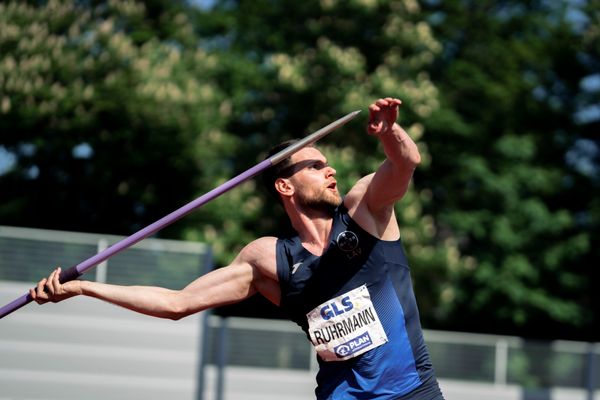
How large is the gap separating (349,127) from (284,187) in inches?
626

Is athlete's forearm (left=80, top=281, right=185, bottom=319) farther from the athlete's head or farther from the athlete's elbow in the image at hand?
the athlete's head

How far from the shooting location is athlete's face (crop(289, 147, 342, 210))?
A: 4.98m

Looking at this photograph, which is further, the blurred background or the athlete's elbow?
the blurred background

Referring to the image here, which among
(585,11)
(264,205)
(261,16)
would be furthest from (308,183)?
(585,11)

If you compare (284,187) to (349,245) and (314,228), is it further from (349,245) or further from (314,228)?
(349,245)

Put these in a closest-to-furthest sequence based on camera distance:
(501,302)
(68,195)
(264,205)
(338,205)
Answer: (338,205) → (68,195) → (264,205) → (501,302)

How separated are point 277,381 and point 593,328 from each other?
43.1 feet

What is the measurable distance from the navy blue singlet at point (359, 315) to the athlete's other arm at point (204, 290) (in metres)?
0.13

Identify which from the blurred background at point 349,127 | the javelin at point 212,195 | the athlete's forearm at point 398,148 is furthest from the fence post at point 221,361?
the athlete's forearm at point 398,148

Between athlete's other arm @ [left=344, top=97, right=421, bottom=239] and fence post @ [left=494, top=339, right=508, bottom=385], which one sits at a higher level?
fence post @ [left=494, top=339, right=508, bottom=385]

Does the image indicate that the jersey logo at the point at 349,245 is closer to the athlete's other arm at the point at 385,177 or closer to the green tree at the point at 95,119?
the athlete's other arm at the point at 385,177

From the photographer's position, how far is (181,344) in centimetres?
899

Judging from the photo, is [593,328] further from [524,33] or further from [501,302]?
[524,33]

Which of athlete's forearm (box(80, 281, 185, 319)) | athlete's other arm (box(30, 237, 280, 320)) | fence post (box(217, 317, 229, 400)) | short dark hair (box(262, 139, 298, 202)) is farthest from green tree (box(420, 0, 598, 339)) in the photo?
athlete's forearm (box(80, 281, 185, 319))
